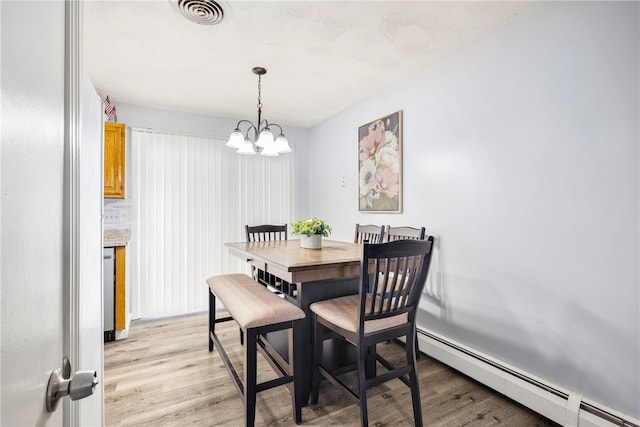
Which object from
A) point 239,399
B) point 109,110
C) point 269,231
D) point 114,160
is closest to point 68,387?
point 239,399

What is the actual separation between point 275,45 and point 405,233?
5.84 feet

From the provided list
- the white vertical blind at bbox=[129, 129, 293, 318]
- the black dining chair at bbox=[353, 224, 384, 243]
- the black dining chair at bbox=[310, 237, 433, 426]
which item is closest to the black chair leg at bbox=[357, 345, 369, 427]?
the black dining chair at bbox=[310, 237, 433, 426]

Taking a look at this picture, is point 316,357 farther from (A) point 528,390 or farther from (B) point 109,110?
(B) point 109,110

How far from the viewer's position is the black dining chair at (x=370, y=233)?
107 inches

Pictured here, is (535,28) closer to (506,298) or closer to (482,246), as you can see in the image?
(482,246)

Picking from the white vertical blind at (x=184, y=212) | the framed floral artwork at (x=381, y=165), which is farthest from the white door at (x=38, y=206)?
the white vertical blind at (x=184, y=212)

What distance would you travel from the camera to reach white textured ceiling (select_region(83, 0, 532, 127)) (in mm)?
1812

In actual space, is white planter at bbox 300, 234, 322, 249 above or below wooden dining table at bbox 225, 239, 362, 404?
above

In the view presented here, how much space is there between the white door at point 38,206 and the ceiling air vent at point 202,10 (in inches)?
52.4

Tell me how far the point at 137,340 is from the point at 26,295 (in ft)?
9.79

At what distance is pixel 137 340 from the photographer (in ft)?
9.38

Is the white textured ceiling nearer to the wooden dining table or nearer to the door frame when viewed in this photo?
the door frame

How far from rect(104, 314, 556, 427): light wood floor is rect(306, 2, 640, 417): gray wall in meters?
0.32

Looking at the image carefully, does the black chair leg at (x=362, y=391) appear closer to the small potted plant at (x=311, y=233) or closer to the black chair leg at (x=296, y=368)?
the black chair leg at (x=296, y=368)
